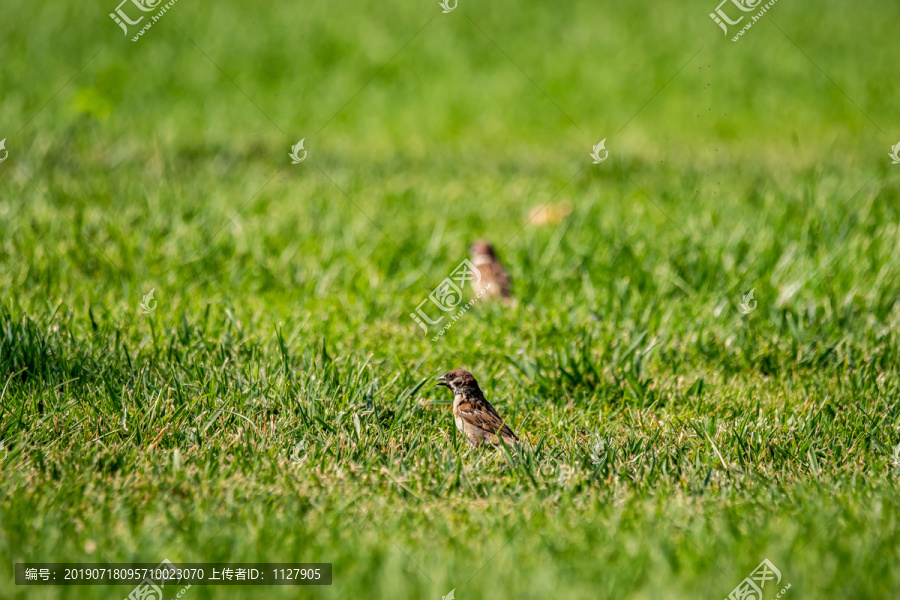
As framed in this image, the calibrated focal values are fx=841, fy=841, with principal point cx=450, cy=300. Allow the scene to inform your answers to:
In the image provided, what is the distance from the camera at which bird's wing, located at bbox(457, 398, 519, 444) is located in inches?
151

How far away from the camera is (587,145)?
452 inches

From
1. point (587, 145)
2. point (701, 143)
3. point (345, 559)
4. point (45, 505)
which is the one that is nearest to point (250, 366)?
point (45, 505)

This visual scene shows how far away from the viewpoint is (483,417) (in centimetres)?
394

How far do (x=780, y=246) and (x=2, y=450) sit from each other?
532 centimetres

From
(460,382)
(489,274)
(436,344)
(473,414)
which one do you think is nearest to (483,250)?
(489,274)

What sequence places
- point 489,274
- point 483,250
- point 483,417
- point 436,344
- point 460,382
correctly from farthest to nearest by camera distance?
1. point 483,250
2. point 489,274
3. point 436,344
4. point 460,382
5. point 483,417

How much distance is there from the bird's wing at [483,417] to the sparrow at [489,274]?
1866 mm

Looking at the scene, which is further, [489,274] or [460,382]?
[489,274]

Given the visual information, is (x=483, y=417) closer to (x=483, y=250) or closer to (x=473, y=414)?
(x=473, y=414)

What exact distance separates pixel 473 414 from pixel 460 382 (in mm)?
261

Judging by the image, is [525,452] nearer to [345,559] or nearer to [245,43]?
[345,559]

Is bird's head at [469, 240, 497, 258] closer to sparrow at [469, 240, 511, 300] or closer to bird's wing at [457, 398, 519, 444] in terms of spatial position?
sparrow at [469, 240, 511, 300]

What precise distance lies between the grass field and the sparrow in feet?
0.58

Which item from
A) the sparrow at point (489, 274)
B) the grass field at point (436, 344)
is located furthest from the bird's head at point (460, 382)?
the sparrow at point (489, 274)
